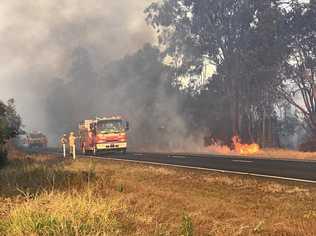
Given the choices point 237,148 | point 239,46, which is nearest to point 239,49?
point 239,46

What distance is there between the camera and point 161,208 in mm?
11523

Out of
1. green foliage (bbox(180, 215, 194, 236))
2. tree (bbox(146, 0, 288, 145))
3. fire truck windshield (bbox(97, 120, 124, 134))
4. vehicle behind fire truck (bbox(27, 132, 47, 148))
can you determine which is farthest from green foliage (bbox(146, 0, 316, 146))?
green foliage (bbox(180, 215, 194, 236))

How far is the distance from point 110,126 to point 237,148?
958 cm

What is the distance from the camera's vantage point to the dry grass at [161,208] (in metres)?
8.84

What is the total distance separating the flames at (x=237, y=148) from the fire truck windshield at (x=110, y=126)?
8.23m

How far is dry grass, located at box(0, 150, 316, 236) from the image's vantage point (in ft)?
29.0

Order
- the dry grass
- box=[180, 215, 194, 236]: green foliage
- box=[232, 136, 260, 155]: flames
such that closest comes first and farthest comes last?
1. box=[180, 215, 194, 236]: green foliage
2. the dry grass
3. box=[232, 136, 260, 155]: flames

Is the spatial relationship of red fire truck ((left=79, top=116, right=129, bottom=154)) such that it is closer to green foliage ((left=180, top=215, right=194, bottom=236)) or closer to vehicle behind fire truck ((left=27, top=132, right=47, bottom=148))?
vehicle behind fire truck ((left=27, top=132, right=47, bottom=148))

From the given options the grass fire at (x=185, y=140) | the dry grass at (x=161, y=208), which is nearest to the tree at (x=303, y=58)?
the grass fire at (x=185, y=140)

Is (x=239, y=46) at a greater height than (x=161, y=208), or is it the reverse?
(x=239, y=46)

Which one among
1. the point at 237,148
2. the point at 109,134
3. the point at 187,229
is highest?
the point at 109,134

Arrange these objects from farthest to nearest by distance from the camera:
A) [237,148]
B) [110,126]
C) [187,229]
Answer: [237,148] < [110,126] < [187,229]

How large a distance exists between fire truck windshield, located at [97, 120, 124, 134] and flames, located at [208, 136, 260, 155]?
823 centimetres

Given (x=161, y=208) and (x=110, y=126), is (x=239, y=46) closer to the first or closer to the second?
(x=110, y=126)
